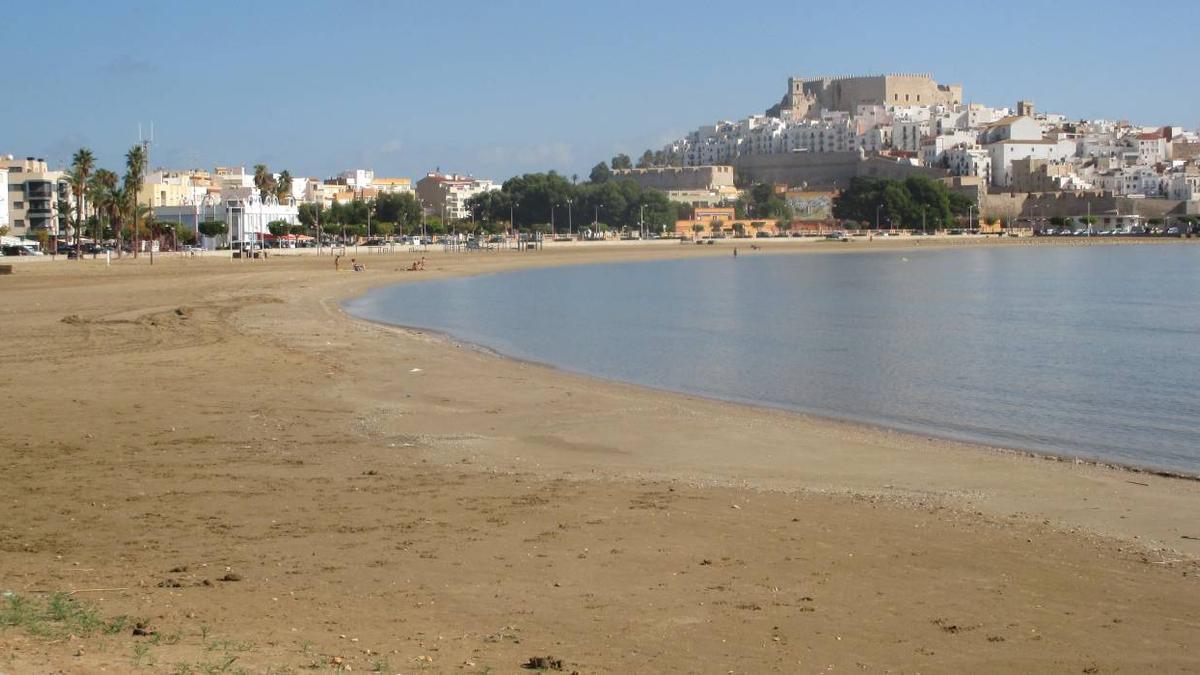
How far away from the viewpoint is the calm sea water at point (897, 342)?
1499cm

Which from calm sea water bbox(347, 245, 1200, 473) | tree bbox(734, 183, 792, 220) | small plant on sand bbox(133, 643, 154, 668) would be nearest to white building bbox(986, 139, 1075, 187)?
tree bbox(734, 183, 792, 220)

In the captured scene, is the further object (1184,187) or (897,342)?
(1184,187)

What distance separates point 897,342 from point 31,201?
7041 centimetres

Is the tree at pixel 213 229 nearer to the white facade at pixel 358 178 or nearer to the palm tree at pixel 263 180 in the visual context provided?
the palm tree at pixel 263 180

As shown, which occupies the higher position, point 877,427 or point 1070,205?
point 1070,205

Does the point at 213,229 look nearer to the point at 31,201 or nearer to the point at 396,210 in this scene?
the point at 31,201

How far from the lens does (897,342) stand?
2533 cm

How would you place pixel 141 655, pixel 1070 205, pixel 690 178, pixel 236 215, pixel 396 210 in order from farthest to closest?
pixel 690 178 → pixel 1070 205 → pixel 396 210 → pixel 236 215 → pixel 141 655

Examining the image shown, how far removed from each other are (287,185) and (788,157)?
7722 cm

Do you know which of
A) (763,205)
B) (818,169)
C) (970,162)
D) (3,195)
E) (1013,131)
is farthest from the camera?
(818,169)

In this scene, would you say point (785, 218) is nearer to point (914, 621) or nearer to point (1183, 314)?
point (1183, 314)

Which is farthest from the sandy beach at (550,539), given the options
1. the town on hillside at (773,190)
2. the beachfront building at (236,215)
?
the beachfront building at (236,215)

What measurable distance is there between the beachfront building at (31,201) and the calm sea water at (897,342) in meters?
40.6

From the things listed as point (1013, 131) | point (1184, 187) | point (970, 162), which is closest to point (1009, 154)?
point (1013, 131)
